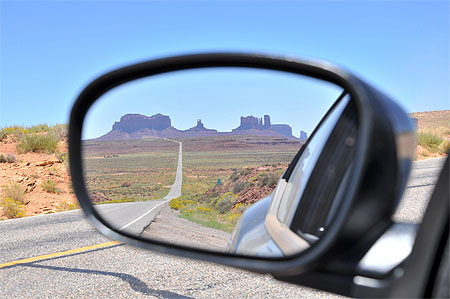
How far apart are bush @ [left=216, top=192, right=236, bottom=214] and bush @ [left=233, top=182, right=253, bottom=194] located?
0.03m

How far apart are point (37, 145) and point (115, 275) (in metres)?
22.7

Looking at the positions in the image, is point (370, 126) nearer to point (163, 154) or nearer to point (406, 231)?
point (406, 231)

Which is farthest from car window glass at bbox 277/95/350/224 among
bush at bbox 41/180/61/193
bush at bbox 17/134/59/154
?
bush at bbox 17/134/59/154

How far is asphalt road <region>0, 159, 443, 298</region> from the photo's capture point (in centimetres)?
402

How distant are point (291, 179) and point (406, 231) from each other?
0.64 metres

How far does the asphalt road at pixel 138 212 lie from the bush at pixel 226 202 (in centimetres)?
20

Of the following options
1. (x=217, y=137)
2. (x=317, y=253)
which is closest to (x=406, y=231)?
(x=317, y=253)

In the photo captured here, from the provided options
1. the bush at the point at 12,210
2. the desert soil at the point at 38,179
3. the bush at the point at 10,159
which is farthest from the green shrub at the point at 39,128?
the bush at the point at 12,210

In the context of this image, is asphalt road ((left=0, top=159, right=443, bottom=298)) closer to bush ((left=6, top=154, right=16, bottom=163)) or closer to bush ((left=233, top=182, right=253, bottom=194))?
bush ((left=233, top=182, right=253, bottom=194))

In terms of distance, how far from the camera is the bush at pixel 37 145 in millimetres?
24641

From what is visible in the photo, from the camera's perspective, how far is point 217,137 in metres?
1.69

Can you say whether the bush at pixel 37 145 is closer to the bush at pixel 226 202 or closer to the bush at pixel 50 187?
the bush at pixel 50 187

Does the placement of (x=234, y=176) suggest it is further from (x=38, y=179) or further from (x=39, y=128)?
(x=39, y=128)

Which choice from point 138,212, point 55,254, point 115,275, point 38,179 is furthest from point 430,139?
point 38,179
